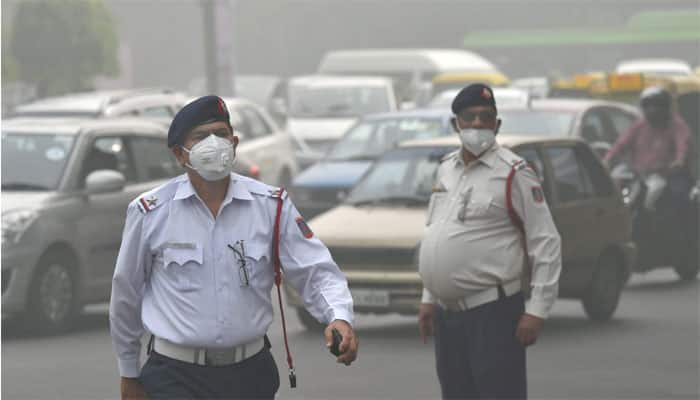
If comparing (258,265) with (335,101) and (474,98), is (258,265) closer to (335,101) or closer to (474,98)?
(474,98)

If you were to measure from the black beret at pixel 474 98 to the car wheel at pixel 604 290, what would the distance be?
5839 millimetres

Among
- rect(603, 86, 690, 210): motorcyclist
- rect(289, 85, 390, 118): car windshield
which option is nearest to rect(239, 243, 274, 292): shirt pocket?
rect(603, 86, 690, 210): motorcyclist

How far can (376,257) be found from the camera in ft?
41.3

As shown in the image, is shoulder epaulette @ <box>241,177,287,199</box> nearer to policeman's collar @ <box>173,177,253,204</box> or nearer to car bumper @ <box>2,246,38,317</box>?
policeman's collar @ <box>173,177,253,204</box>

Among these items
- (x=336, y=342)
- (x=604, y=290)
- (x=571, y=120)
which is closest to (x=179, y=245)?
(x=336, y=342)

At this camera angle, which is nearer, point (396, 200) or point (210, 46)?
point (396, 200)

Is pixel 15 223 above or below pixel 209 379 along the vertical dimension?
below

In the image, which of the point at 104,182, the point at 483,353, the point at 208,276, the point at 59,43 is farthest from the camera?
the point at 59,43

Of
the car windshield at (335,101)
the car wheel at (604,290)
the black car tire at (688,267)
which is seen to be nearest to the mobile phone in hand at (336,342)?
the car wheel at (604,290)

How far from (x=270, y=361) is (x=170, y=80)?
77.3 metres

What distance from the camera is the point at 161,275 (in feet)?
18.1

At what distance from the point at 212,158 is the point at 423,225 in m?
7.43

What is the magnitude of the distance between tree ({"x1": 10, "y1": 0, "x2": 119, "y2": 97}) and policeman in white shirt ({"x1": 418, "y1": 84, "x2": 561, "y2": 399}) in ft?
127

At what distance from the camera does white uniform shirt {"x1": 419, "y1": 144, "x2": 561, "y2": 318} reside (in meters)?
7.32
